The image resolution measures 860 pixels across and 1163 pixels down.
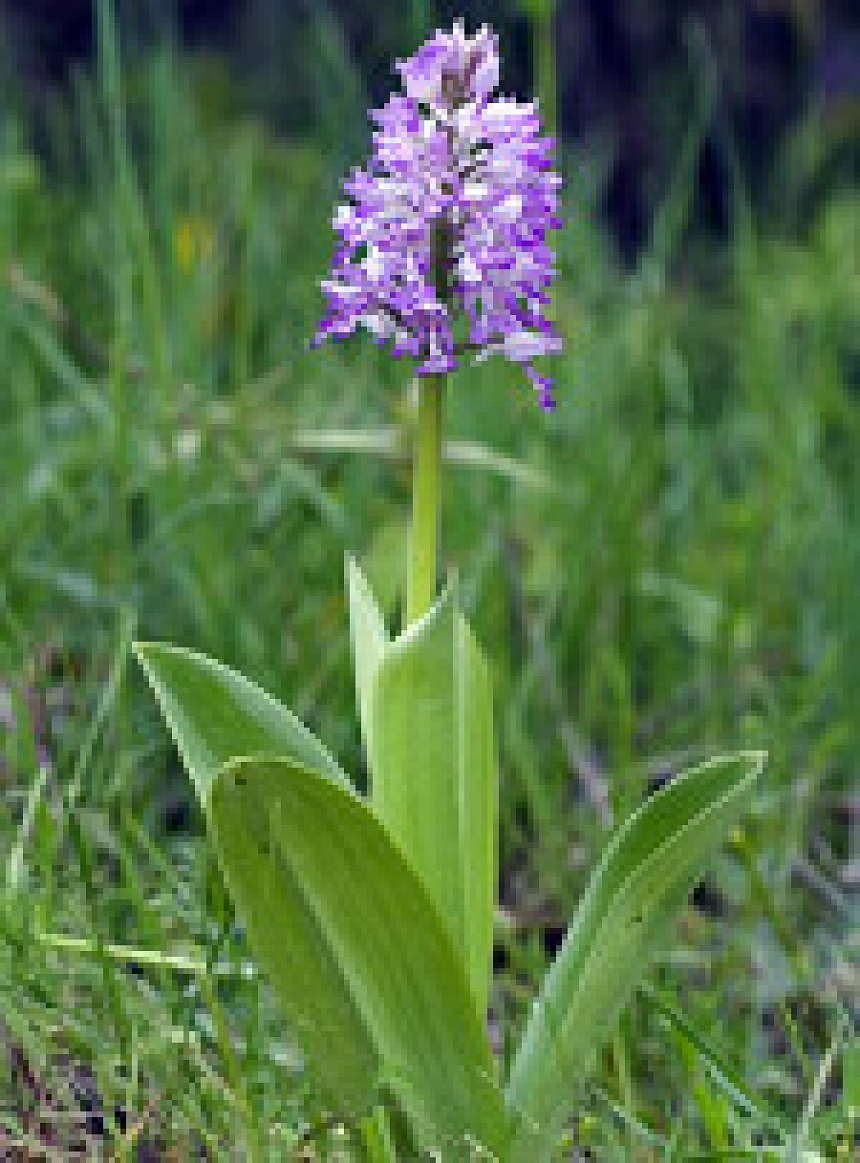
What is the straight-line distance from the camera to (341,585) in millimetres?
3268

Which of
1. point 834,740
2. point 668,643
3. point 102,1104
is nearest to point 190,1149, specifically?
point 102,1104

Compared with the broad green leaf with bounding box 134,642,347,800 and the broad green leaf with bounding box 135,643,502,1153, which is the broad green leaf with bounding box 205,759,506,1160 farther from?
the broad green leaf with bounding box 134,642,347,800

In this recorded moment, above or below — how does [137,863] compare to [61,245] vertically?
below

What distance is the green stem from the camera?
1725 millimetres

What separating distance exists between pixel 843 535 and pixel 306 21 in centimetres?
285

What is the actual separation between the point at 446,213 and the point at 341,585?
1659 millimetres

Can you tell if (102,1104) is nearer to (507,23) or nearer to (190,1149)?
(190,1149)

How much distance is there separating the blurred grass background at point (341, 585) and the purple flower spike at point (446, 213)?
64 centimetres

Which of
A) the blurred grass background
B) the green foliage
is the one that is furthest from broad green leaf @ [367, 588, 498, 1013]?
the blurred grass background

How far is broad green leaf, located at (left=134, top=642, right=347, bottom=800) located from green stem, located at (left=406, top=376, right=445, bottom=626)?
6.3 inches

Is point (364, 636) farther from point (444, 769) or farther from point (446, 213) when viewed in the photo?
point (446, 213)

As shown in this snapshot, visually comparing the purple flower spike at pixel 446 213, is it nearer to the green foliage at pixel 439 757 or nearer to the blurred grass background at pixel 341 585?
the green foliage at pixel 439 757

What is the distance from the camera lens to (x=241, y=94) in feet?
19.2

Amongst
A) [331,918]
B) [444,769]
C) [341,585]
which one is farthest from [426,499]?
[341,585]
